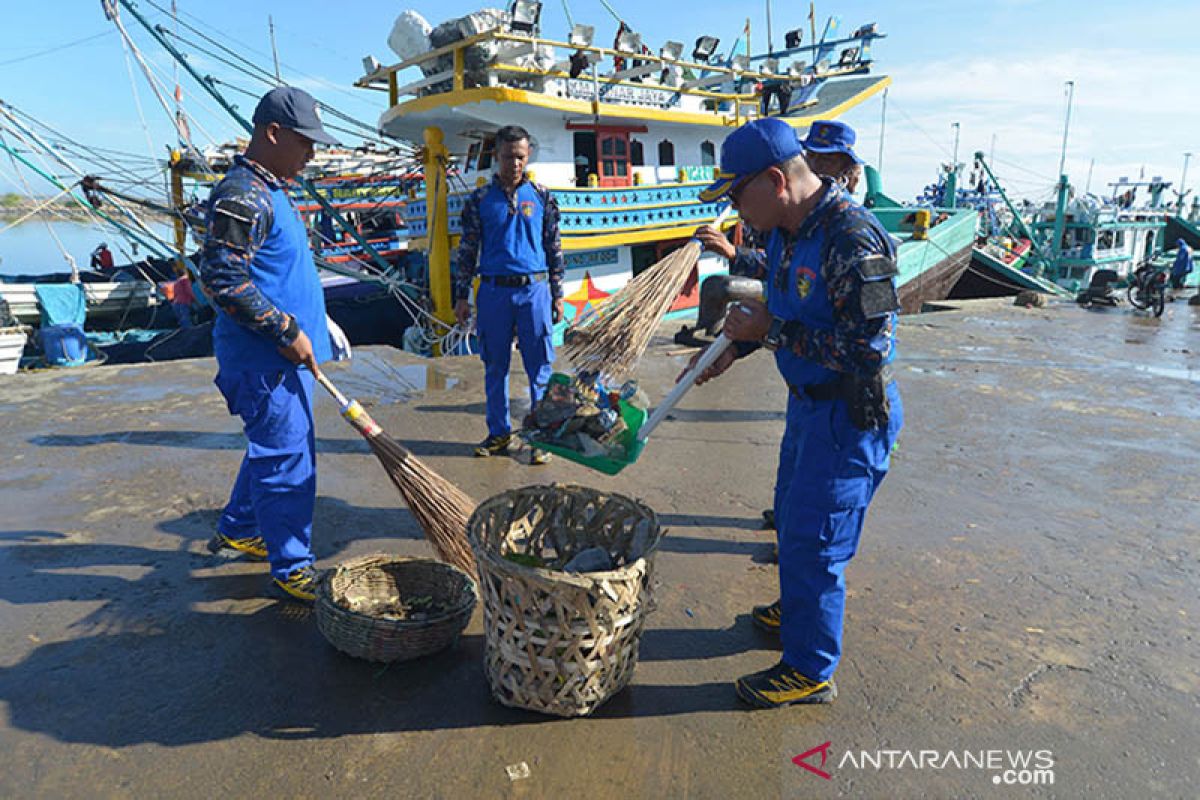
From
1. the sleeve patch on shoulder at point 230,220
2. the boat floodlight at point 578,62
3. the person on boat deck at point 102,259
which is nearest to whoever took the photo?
the sleeve patch on shoulder at point 230,220

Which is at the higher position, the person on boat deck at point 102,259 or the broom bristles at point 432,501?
the person on boat deck at point 102,259

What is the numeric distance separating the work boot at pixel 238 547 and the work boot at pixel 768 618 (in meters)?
2.26

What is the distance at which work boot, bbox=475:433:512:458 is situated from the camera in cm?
485

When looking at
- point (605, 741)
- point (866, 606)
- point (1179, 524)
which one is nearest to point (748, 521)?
point (866, 606)

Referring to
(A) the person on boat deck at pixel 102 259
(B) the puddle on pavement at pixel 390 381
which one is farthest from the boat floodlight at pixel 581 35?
(A) the person on boat deck at pixel 102 259

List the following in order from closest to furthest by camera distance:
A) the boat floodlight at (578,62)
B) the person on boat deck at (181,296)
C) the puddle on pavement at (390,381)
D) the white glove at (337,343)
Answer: the white glove at (337,343) < the puddle on pavement at (390,381) < the boat floodlight at (578,62) < the person on boat deck at (181,296)

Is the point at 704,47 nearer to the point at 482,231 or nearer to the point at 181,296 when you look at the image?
the point at 482,231

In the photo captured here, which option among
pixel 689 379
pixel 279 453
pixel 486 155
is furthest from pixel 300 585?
pixel 486 155

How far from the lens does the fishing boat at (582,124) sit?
8781 millimetres

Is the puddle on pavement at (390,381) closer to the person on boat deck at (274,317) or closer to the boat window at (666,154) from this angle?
the person on boat deck at (274,317)

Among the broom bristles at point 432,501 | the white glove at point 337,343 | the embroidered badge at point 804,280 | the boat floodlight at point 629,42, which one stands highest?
the boat floodlight at point 629,42

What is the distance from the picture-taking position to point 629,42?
9492 mm

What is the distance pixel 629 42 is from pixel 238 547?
331 inches

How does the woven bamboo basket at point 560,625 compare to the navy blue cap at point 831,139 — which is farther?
the navy blue cap at point 831,139
